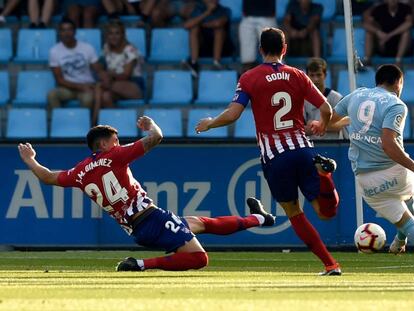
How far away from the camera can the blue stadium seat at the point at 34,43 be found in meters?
21.3

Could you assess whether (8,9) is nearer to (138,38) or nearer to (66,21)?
(66,21)

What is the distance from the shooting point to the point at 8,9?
21.7 metres

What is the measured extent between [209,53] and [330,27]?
191cm

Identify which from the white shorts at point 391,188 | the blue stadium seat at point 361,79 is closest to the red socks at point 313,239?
the white shorts at point 391,188

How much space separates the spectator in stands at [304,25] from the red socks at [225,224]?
23.8ft

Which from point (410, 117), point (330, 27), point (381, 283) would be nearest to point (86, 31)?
point (330, 27)

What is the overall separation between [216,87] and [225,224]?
7.39 m

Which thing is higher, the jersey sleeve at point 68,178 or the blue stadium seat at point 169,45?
the blue stadium seat at point 169,45

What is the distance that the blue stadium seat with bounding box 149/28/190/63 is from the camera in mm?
21016

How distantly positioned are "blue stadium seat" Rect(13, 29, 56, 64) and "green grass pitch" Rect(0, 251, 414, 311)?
6621 millimetres

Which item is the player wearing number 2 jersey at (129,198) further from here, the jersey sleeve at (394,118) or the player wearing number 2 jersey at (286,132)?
the jersey sleeve at (394,118)

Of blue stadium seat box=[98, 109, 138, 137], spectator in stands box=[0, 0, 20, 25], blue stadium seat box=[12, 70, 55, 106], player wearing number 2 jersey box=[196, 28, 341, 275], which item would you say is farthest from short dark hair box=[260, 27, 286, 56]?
spectator in stands box=[0, 0, 20, 25]

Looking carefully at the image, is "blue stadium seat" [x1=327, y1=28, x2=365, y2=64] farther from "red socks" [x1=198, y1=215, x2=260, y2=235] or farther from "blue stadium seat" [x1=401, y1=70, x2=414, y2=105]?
"red socks" [x1=198, y1=215, x2=260, y2=235]

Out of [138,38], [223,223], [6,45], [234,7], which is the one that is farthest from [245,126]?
[223,223]
